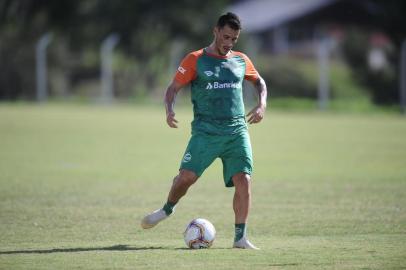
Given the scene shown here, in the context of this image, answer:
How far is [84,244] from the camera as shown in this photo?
28.9ft

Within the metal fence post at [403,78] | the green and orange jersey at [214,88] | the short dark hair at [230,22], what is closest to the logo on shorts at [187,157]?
the green and orange jersey at [214,88]

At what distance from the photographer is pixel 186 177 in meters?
8.71

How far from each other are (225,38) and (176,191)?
164cm

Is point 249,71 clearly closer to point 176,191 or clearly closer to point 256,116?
point 256,116

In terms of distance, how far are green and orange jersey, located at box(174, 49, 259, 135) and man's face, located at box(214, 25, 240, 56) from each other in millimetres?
103

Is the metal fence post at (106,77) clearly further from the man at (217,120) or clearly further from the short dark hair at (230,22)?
the short dark hair at (230,22)

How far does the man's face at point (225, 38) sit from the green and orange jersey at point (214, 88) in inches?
4.0

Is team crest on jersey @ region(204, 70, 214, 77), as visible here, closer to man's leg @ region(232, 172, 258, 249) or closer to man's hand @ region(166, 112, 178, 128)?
man's hand @ region(166, 112, 178, 128)

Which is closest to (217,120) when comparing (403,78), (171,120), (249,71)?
(171,120)

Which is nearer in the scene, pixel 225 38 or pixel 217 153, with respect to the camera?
pixel 225 38

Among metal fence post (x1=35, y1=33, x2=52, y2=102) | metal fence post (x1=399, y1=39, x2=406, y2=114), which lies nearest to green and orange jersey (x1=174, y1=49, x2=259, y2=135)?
metal fence post (x1=399, y1=39, x2=406, y2=114)

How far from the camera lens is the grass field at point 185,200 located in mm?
8023

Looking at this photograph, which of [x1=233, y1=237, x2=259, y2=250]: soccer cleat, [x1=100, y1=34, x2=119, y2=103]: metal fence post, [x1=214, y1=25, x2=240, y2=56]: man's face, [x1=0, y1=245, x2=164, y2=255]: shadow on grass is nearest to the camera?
[x1=0, y1=245, x2=164, y2=255]: shadow on grass

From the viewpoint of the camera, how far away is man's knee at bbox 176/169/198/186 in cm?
871
